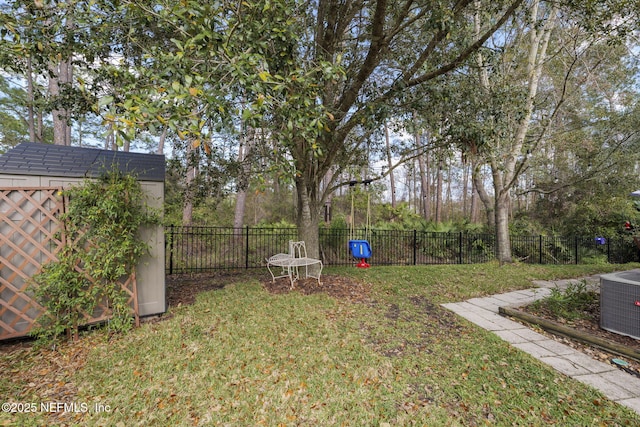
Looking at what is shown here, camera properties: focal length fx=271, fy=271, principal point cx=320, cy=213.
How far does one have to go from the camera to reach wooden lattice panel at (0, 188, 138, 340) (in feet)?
9.02

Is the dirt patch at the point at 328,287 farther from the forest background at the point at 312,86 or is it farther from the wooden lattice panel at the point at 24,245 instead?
the wooden lattice panel at the point at 24,245

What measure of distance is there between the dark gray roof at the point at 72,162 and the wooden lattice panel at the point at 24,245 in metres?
0.26

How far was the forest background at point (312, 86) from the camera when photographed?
8.07 feet

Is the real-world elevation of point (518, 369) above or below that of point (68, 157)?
below

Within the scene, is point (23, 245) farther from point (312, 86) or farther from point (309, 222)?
point (309, 222)

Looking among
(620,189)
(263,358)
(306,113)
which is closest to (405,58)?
(306,113)

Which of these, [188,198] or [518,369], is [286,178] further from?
[188,198]

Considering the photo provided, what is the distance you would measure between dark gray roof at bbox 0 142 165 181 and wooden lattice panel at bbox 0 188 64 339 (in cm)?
26

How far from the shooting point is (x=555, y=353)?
2.83m

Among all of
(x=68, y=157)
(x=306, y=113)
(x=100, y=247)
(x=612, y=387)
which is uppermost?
(x=306, y=113)

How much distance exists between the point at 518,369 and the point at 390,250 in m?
6.89

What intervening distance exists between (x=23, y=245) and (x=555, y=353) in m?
5.66

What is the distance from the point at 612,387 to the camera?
2.27 metres

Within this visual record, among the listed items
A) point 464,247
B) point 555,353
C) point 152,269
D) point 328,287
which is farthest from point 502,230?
point 152,269
